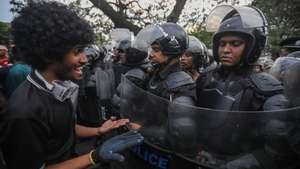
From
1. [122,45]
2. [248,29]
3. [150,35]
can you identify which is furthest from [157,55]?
[122,45]

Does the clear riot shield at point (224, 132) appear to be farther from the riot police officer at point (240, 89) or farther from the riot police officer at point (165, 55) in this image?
the riot police officer at point (165, 55)

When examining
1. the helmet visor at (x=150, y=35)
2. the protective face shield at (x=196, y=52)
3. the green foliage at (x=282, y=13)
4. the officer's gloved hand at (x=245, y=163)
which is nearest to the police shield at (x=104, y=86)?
the helmet visor at (x=150, y=35)

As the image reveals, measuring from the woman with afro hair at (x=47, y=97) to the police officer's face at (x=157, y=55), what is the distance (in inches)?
40.2

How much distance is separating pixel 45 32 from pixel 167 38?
133 cm

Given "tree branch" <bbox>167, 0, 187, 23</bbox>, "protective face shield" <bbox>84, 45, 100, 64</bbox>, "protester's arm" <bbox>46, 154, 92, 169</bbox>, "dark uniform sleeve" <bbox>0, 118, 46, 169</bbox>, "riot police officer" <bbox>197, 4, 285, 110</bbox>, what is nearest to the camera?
"dark uniform sleeve" <bbox>0, 118, 46, 169</bbox>

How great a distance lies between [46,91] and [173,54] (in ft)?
4.43

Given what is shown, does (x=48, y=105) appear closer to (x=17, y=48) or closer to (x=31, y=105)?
(x=31, y=105)

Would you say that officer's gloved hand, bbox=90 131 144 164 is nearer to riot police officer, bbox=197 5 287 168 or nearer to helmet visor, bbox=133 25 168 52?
riot police officer, bbox=197 5 287 168

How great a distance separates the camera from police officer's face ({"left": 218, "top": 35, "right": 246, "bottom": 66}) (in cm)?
241

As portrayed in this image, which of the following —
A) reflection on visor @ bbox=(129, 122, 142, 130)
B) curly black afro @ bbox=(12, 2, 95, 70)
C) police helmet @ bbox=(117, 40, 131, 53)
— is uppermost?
curly black afro @ bbox=(12, 2, 95, 70)

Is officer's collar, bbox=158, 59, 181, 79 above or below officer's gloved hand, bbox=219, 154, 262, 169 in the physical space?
above

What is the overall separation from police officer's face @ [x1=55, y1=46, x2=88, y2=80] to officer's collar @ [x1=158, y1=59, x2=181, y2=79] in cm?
100

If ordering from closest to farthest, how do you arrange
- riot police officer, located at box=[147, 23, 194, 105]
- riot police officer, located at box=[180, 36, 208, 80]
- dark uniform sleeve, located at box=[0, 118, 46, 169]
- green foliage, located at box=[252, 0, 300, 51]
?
dark uniform sleeve, located at box=[0, 118, 46, 169], riot police officer, located at box=[147, 23, 194, 105], riot police officer, located at box=[180, 36, 208, 80], green foliage, located at box=[252, 0, 300, 51]


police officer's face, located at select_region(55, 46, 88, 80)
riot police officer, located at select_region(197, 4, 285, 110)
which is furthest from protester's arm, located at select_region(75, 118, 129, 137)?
riot police officer, located at select_region(197, 4, 285, 110)
